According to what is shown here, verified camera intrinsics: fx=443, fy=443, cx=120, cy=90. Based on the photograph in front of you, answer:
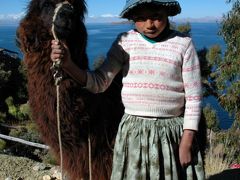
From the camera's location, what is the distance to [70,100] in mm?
2412

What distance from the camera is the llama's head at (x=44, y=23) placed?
2.19m

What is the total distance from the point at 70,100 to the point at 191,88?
65 cm

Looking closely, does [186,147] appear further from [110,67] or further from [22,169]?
[22,169]

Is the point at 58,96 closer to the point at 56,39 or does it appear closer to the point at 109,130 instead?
the point at 56,39

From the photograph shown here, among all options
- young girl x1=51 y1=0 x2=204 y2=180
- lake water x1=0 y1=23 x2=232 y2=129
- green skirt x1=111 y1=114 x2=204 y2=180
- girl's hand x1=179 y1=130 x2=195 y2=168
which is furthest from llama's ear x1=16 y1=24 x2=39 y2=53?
girl's hand x1=179 y1=130 x2=195 y2=168

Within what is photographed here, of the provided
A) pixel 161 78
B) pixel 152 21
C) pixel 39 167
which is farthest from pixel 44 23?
pixel 39 167

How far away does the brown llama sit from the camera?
90.1 inches

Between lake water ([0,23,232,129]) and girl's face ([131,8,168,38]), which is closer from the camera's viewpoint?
girl's face ([131,8,168,38])

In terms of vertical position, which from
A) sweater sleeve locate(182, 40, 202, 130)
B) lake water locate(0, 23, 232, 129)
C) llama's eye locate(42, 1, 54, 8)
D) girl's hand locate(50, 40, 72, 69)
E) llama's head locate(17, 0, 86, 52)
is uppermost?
llama's eye locate(42, 1, 54, 8)

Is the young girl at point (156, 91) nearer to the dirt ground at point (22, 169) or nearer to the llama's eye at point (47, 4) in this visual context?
the llama's eye at point (47, 4)

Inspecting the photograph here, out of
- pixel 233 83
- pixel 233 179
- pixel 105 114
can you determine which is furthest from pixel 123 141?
pixel 233 83

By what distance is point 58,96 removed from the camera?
2281 mm

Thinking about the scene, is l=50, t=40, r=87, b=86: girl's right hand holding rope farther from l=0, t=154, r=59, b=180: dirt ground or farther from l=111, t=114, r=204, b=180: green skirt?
l=0, t=154, r=59, b=180: dirt ground

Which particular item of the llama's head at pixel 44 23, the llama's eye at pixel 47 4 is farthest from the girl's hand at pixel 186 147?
the llama's eye at pixel 47 4
